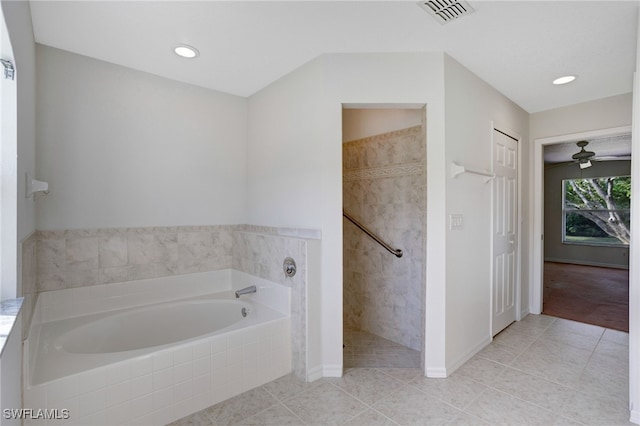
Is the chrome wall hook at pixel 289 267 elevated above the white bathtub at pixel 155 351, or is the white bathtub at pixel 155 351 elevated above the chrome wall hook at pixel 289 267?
the chrome wall hook at pixel 289 267

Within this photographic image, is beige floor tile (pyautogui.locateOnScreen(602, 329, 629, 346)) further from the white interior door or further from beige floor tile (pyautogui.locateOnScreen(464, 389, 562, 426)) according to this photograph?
beige floor tile (pyautogui.locateOnScreen(464, 389, 562, 426))

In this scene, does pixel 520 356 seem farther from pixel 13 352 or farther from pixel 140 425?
pixel 13 352

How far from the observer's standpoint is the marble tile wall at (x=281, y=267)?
2.21 meters

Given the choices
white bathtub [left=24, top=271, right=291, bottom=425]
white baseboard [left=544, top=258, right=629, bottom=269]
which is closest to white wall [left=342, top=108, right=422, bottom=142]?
white bathtub [left=24, top=271, right=291, bottom=425]

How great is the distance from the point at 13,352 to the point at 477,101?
3207mm

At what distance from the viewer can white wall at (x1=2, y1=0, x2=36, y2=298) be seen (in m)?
1.31

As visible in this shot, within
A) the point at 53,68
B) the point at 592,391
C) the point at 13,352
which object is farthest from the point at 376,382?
the point at 53,68

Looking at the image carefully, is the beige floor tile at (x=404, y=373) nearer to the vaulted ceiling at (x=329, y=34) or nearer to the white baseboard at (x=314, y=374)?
the white baseboard at (x=314, y=374)

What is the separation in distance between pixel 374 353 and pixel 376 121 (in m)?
2.11

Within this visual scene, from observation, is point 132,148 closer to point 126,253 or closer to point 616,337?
point 126,253

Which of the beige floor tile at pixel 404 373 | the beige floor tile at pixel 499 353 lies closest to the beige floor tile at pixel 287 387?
the beige floor tile at pixel 404 373

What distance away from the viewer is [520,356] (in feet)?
8.27

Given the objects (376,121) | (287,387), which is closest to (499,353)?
(287,387)

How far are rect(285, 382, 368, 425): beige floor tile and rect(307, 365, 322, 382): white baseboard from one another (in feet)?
0.29
